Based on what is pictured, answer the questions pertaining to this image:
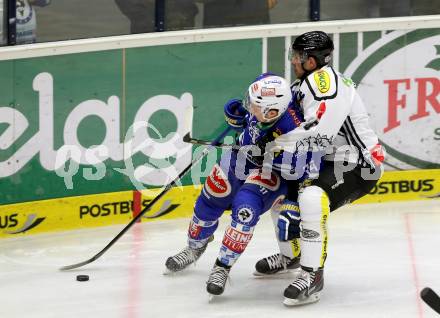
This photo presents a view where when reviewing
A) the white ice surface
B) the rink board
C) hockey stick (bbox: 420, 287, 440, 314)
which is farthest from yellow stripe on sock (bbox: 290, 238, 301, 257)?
hockey stick (bbox: 420, 287, 440, 314)

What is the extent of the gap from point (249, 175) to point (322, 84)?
23.5 inches

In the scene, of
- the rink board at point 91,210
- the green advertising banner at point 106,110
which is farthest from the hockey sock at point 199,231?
the rink board at point 91,210

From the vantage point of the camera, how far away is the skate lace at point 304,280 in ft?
20.0

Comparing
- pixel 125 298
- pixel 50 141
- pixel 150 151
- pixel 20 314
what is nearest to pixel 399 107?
pixel 150 151

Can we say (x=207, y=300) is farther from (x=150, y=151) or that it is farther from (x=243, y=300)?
(x=150, y=151)

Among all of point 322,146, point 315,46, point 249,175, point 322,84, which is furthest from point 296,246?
point 315,46

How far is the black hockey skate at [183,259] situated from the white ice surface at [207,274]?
0.05 metres

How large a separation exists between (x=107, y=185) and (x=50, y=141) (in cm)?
50

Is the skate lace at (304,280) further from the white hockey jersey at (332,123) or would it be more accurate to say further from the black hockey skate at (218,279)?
the white hockey jersey at (332,123)

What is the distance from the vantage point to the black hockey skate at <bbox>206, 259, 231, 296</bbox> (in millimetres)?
6133

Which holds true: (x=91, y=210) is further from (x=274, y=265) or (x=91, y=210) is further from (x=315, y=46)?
(x=315, y=46)

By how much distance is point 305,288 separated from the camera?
6.09m

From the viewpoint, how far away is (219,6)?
809cm

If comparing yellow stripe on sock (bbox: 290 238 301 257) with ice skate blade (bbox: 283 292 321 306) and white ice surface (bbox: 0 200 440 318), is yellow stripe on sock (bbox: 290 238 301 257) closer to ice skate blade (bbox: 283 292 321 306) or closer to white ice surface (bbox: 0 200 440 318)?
white ice surface (bbox: 0 200 440 318)
